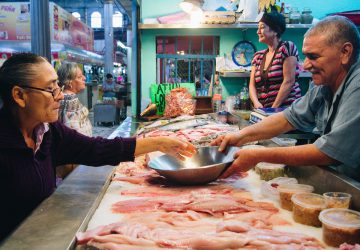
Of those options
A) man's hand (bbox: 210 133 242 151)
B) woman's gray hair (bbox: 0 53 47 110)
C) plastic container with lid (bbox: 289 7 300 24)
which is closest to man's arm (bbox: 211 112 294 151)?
man's hand (bbox: 210 133 242 151)

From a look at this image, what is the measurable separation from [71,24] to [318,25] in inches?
504

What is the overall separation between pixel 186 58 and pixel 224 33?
92 cm

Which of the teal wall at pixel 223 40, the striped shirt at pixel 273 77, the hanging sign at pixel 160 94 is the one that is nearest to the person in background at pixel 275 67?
the striped shirt at pixel 273 77

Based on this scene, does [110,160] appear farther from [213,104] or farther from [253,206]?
[213,104]

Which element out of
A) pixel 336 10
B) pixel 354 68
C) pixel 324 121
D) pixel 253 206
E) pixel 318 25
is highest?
pixel 336 10

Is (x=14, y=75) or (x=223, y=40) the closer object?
(x=14, y=75)

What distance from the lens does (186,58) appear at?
7.62 meters

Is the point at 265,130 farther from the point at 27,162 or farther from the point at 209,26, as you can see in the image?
the point at 209,26

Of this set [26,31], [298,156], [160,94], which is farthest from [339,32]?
[26,31]

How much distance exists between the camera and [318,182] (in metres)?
2.19

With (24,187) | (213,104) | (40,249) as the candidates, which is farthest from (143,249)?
(213,104)

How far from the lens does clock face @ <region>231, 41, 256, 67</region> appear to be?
7.36 m

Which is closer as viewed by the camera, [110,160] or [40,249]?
[40,249]

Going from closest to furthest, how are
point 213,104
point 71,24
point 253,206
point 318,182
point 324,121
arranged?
point 253,206
point 318,182
point 324,121
point 213,104
point 71,24
